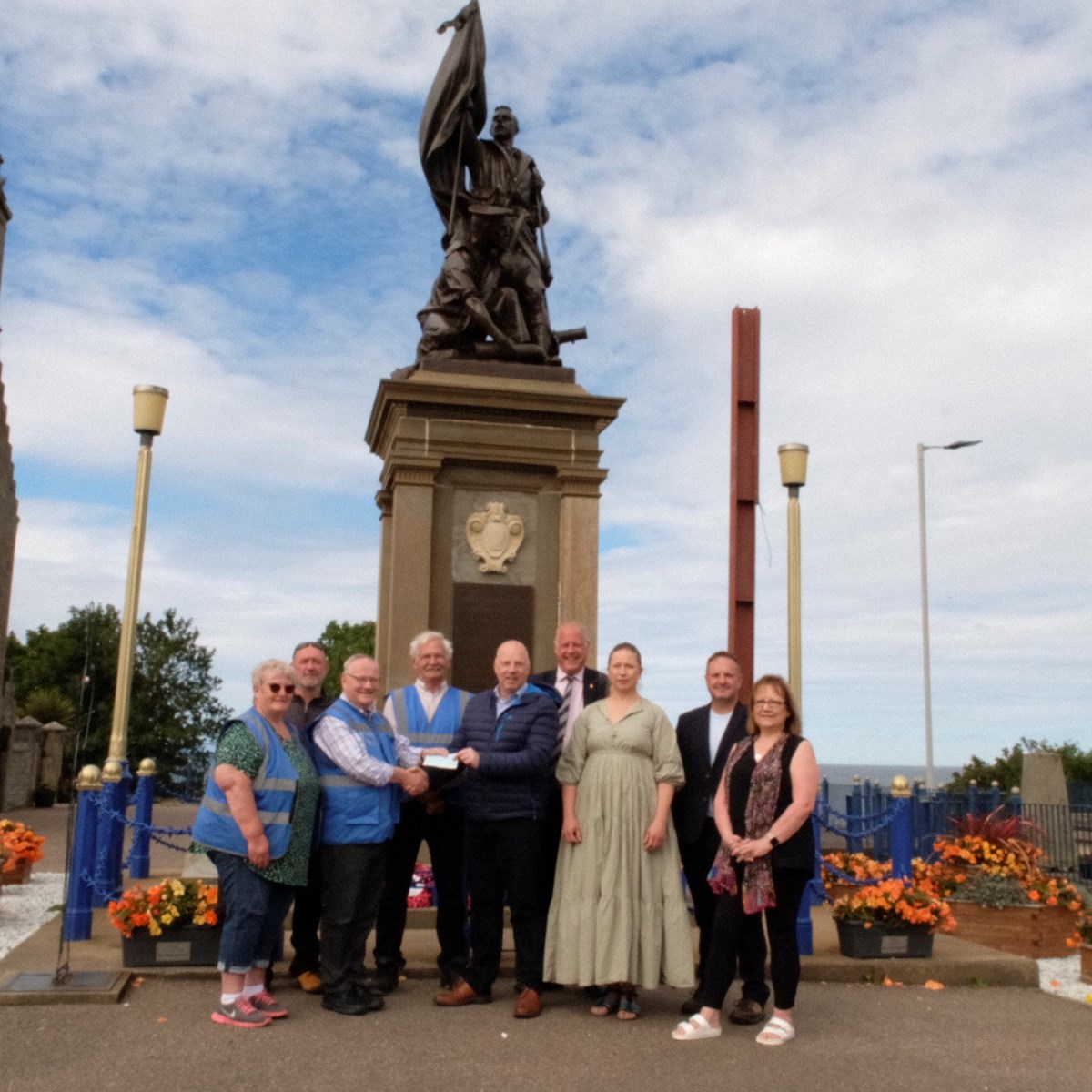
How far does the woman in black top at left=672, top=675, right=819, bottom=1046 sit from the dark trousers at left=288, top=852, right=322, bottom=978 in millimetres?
2057

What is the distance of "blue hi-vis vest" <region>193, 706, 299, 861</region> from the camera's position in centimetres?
577

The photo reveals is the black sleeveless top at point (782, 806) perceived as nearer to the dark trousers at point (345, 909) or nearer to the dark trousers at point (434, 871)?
the dark trousers at point (434, 871)

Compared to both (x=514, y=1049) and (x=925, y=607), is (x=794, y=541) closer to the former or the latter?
(x=514, y=1049)

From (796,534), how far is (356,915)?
5.01 m

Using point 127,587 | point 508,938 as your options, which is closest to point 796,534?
point 508,938

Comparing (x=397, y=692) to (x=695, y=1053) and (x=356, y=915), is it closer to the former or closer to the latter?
(x=356, y=915)

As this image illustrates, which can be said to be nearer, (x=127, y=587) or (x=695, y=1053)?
(x=695, y=1053)

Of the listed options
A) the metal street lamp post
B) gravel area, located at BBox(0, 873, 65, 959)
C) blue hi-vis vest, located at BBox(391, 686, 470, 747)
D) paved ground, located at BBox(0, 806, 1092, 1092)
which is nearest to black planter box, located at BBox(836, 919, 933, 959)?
paved ground, located at BBox(0, 806, 1092, 1092)

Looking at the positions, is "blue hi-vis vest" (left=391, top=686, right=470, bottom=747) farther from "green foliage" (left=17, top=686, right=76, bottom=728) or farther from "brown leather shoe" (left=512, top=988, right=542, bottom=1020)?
"green foliage" (left=17, top=686, right=76, bottom=728)

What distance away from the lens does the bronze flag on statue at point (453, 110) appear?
36.8 ft

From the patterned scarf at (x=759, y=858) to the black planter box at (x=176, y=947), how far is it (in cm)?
284

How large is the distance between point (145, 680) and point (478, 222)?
42.4m

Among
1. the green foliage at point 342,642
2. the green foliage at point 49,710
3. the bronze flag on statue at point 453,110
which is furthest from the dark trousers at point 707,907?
the green foliage at point 342,642

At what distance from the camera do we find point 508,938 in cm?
761
